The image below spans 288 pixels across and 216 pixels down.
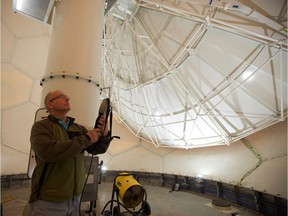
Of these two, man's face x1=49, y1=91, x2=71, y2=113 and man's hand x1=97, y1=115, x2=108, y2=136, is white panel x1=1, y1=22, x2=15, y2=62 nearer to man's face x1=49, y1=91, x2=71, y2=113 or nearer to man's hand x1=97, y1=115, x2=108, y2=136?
man's face x1=49, y1=91, x2=71, y2=113

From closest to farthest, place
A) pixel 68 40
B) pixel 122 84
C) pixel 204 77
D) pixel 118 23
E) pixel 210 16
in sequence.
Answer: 1. pixel 68 40
2. pixel 210 16
3. pixel 204 77
4. pixel 118 23
5. pixel 122 84

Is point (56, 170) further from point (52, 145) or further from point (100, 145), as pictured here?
point (100, 145)

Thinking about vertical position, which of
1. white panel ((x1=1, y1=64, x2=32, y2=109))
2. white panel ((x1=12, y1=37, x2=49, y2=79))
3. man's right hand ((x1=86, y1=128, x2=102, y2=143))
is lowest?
man's right hand ((x1=86, y1=128, x2=102, y2=143))

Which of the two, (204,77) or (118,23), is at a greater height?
(118,23)

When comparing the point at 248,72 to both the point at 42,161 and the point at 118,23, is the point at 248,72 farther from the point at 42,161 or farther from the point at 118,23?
the point at 42,161

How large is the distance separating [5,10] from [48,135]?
418 inches

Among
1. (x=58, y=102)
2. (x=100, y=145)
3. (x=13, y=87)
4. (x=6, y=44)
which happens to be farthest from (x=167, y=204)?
(x=6, y=44)

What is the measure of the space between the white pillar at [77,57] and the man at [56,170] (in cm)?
73

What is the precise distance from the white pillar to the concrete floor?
3896mm

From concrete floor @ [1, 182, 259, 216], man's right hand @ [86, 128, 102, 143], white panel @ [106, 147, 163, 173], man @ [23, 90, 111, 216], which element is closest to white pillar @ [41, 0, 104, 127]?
man @ [23, 90, 111, 216]

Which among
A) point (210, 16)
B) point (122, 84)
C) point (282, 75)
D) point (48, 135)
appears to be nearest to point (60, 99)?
point (48, 135)

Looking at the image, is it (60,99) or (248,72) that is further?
(248,72)

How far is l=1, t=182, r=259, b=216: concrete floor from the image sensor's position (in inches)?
261

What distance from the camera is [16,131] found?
9.53 m
